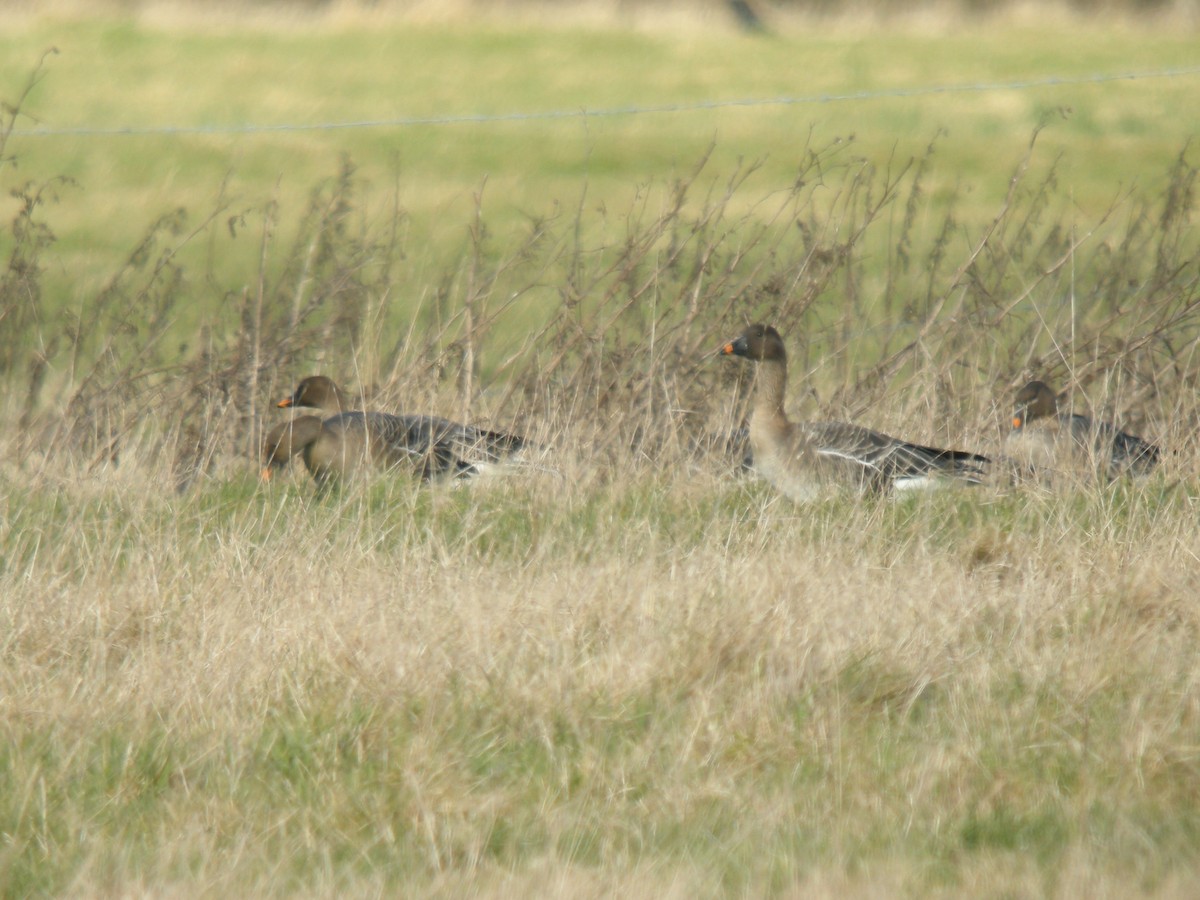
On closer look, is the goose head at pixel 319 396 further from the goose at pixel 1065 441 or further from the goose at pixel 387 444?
the goose at pixel 1065 441

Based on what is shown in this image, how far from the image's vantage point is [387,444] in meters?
6.54

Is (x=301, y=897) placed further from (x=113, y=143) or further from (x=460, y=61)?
(x=460, y=61)

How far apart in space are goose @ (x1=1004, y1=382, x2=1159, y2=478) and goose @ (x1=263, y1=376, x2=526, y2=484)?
1.95 m

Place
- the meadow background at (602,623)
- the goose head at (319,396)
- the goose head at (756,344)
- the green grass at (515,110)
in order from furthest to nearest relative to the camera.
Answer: the green grass at (515,110) < the goose head at (319,396) < the goose head at (756,344) < the meadow background at (602,623)

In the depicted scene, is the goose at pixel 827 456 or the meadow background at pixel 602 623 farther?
the goose at pixel 827 456

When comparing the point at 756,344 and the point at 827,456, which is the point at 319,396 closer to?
the point at 756,344

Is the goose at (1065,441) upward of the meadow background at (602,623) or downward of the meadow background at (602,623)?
downward

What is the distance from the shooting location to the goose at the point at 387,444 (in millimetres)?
6312

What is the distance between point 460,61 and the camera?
78.6 ft

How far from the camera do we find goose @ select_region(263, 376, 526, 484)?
6312 millimetres

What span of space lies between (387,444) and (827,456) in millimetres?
1708

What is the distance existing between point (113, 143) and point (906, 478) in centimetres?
1523

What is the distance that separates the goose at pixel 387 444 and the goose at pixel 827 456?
0.95 m

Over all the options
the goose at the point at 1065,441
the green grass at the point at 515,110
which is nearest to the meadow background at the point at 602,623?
the goose at the point at 1065,441
